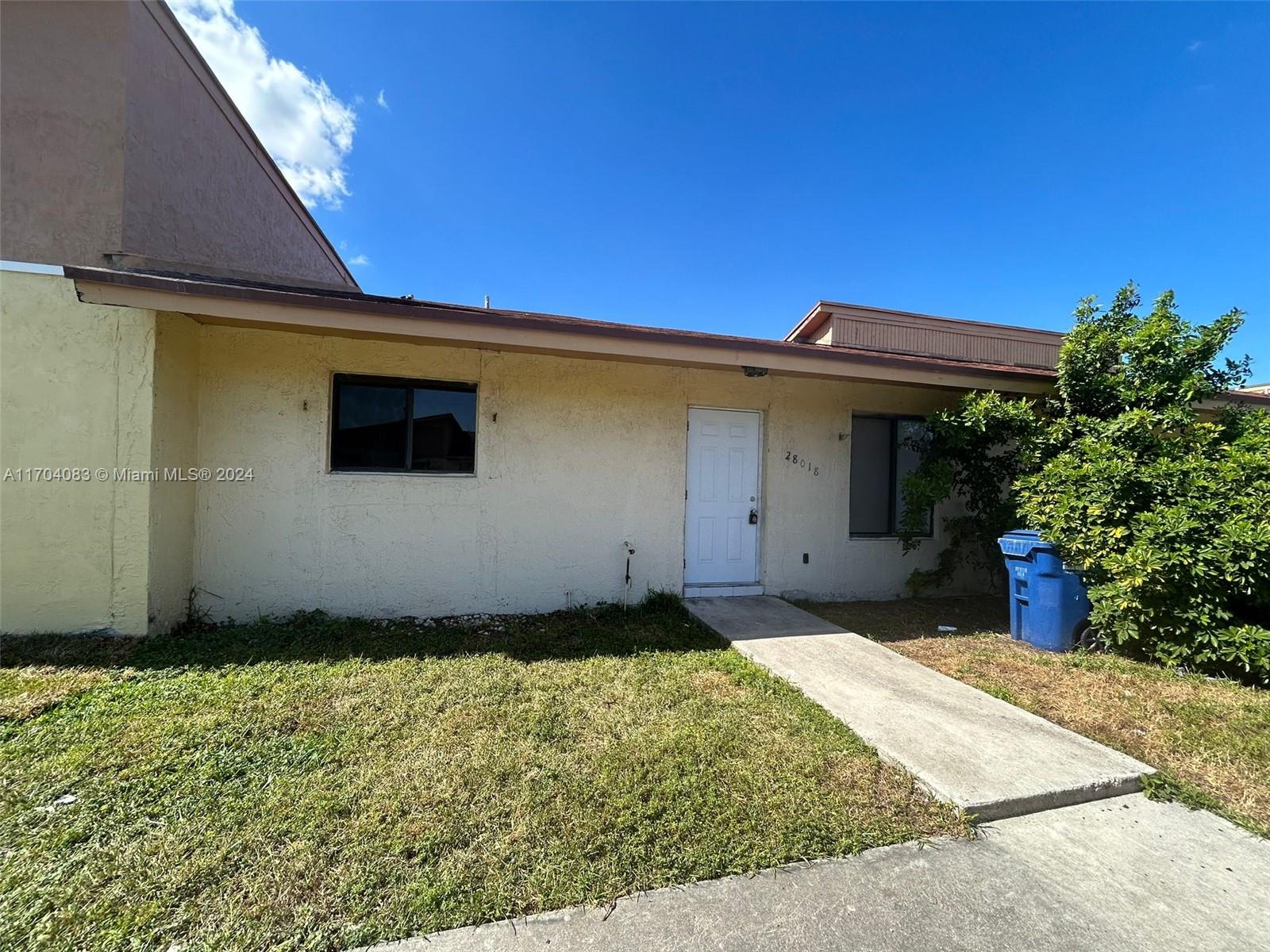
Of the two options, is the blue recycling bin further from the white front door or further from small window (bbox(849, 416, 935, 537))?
the white front door

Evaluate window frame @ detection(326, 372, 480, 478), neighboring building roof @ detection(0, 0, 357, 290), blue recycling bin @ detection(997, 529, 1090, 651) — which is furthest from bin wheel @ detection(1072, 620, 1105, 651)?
neighboring building roof @ detection(0, 0, 357, 290)

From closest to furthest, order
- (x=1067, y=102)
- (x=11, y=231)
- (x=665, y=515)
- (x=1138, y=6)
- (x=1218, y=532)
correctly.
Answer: (x=1218, y=532) < (x=11, y=231) < (x=665, y=515) < (x=1138, y=6) < (x=1067, y=102)

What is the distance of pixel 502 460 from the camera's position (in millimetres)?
5348

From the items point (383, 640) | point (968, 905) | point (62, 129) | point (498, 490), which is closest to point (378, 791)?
point (383, 640)

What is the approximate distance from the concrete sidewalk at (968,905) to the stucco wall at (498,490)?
3.87m

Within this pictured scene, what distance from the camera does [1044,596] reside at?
15.7 feet

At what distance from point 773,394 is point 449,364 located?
12.3 feet

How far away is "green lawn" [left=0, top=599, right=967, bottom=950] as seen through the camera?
5.75ft

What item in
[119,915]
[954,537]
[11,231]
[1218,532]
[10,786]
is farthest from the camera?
[954,537]

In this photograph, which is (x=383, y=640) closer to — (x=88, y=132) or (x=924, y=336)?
(x=88, y=132)

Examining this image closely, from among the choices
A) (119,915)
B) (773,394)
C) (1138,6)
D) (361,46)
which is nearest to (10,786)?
(119,915)

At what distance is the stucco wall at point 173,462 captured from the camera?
4137 millimetres

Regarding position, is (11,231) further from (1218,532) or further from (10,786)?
(1218,532)

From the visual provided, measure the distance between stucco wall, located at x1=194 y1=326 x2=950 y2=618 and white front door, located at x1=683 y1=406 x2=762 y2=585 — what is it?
166mm
